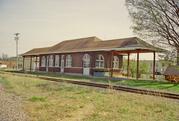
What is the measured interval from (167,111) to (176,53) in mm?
14620

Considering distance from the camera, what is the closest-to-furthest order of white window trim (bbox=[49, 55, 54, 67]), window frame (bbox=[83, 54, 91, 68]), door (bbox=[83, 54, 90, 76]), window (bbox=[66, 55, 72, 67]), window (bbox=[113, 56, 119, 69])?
1. door (bbox=[83, 54, 90, 76])
2. window frame (bbox=[83, 54, 91, 68])
3. window (bbox=[113, 56, 119, 69])
4. window (bbox=[66, 55, 72, 67])
5. white window trim (bbox=[49, 55, 54, 67])

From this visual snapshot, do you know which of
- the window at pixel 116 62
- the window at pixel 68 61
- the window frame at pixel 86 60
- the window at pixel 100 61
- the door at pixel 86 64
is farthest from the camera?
the window at pixel 68 61

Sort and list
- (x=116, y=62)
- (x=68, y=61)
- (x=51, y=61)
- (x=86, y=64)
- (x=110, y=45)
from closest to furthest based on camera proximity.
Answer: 1. (x=110, y=45)
2. (x=86, y=64)
3. (x=116, y=62)
4. (x=68, y=61)
5. (x=51, y=61)

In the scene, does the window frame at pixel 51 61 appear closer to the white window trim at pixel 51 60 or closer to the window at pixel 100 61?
the white window trim at pixel 51 60

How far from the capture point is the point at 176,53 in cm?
2522

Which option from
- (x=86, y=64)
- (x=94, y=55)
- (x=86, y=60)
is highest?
(x=94, y=55)

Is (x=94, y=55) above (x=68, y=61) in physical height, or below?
above

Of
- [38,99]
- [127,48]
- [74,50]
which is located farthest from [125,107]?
[74,50]

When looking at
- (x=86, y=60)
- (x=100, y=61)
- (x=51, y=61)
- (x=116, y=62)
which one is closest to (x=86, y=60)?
(x=86, y=60)

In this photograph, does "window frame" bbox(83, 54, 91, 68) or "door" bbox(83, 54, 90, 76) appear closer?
"door" bbox(83, 54, 90, 76)

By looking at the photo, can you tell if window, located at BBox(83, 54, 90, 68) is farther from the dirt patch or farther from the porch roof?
the dirt patch

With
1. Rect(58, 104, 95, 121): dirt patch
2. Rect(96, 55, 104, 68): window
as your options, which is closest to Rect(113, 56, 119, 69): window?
Rect(96, 55, 104, 68): window

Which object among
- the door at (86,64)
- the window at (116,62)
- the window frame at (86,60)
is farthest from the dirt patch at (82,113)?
the window at (116,62)

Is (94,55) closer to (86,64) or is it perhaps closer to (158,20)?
(86,64)
